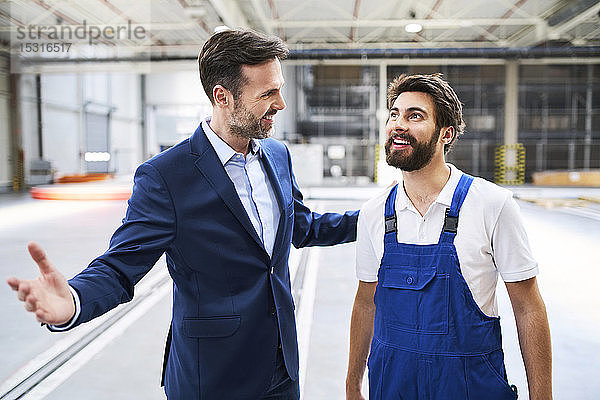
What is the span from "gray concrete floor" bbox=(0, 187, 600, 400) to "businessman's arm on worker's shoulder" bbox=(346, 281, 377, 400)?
1.45m

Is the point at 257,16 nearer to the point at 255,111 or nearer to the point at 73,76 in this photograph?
the point at 73,76

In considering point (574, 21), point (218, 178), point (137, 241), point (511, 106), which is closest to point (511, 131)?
point (511, 106)

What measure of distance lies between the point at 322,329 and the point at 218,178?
3.34m

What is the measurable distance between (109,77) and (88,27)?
7616mm

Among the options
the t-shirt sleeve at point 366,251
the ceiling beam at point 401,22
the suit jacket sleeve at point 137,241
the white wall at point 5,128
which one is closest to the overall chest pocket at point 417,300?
the t-shirt sleeve at point 366,251

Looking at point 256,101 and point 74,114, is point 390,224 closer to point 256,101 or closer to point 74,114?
point 256,101

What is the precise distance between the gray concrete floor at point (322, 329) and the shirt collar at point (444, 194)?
2.10m

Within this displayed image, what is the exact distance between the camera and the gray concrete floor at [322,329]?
379cm

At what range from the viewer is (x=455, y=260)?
1.83m

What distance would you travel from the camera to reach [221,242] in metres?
1.92

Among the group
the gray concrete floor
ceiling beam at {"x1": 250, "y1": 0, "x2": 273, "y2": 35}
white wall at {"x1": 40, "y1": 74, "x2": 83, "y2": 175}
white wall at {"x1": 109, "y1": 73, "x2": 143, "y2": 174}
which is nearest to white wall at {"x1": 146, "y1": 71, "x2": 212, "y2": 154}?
white wall at {"x1": 109, "y1": 73, "x2": 143, "y2": 174}

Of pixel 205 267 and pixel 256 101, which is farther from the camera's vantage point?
pixel 256 101

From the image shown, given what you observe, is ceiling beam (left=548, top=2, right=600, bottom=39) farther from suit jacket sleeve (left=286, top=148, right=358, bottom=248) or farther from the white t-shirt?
the white t-shirt

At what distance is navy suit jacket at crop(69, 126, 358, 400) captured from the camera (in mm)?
1873
